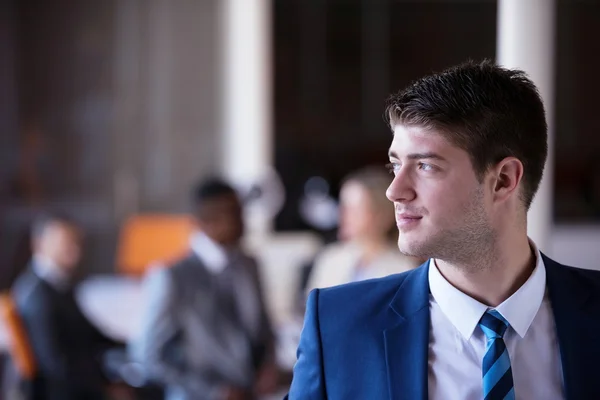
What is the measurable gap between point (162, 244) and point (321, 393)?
16.5ft

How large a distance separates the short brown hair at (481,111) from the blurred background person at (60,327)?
2.89 m

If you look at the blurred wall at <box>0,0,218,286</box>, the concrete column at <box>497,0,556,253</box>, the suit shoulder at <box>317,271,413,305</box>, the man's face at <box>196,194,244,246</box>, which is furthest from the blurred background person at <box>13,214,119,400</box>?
the blurred wall at <box>0,0,218,286</box>

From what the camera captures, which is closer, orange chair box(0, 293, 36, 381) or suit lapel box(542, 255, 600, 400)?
suit lapel box(542, 255, 600, 400)

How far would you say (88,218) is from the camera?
8.30m

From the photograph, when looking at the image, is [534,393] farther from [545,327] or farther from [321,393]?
[321,393]

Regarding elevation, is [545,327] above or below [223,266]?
above

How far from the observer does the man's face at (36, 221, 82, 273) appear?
416 cm

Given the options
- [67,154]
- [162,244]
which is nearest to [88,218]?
[67,154]

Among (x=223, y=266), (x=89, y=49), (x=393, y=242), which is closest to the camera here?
(x=223, y=266)

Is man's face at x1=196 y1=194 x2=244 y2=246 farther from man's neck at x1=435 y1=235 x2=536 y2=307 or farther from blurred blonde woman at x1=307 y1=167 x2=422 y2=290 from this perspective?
man's neck at x1=435 y1=235 x2=536 y2=307

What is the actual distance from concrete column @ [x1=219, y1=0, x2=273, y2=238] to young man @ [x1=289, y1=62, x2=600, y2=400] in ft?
22.4

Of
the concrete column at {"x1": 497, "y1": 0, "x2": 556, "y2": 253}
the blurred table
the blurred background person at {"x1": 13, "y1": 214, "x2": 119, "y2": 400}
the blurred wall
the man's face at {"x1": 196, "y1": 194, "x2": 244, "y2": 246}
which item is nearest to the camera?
the concrete column at {"x1": 497, "y1": 0, "x2": 556, "y2": 253}

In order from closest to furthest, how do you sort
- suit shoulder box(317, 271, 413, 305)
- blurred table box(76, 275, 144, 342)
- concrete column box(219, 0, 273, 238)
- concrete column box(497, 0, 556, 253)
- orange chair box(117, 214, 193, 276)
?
suit shoulder box(317, 271, 413, 305), concrete column box(497, 0, 556, 253), blurred table box(76, 275, 144, 342), orange chair box(117, 214, 193, 276), concrete column box(219, 0, 273, 238)

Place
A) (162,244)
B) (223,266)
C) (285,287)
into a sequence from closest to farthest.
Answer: (223,266), (285,287), (162,244)
